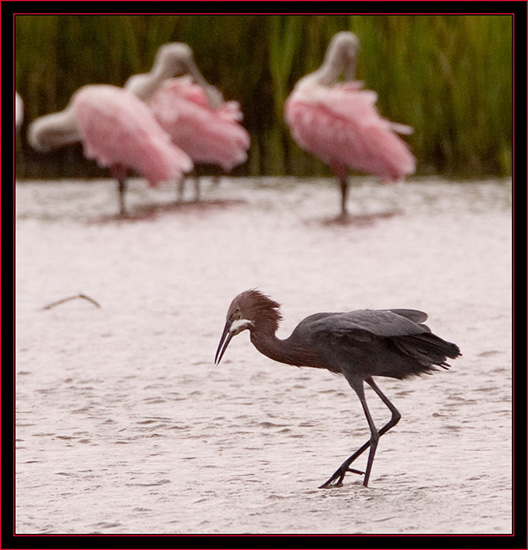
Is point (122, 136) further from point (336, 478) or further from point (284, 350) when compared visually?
point (336, 478)

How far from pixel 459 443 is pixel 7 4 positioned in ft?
8.11

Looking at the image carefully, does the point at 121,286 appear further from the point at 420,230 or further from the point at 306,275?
the point at 420,230

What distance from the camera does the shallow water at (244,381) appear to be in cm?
380

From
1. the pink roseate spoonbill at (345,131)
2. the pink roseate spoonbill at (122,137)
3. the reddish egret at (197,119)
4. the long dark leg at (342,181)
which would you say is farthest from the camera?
the reddish egret at (197,119)

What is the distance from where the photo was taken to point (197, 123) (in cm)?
1152

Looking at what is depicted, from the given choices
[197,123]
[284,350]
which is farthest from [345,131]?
[284,350]

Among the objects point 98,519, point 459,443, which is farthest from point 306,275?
point 98,519

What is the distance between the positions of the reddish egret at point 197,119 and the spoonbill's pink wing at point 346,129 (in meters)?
1.21

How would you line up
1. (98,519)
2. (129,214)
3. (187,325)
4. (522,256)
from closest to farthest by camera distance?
(98,519)
(522,256)
(187,325)
(129,214)

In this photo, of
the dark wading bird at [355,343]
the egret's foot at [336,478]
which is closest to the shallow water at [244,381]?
the egret's foot at [336,478]

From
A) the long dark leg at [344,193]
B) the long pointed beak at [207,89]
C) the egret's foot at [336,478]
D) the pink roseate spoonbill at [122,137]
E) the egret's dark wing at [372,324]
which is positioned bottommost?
the egret's foot at [336,478]

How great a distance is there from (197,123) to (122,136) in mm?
903

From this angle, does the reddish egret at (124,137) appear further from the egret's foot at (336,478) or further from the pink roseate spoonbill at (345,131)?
the egret's foot at (336,478)

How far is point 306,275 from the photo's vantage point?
798 cm
